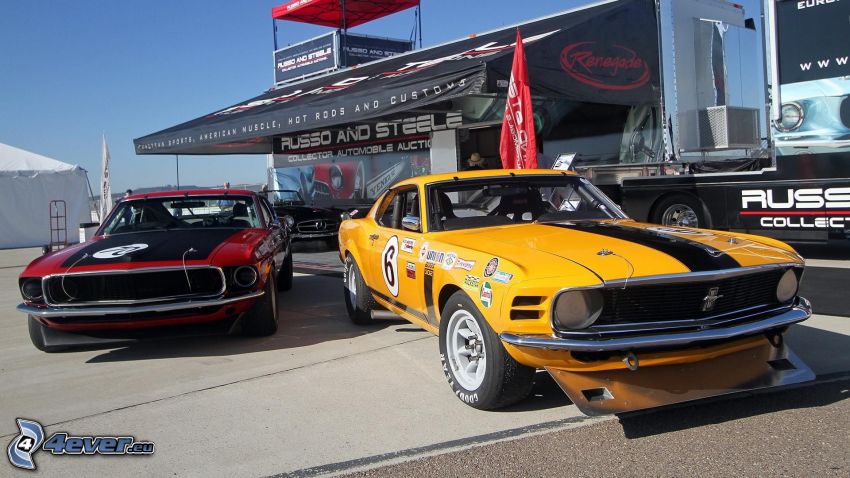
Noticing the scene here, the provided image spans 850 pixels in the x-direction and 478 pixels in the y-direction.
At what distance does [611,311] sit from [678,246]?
0.71m

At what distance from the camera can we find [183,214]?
7070 mm

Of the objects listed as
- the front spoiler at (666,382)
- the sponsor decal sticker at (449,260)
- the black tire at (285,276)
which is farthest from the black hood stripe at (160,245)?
the front spoiler at (666,382)

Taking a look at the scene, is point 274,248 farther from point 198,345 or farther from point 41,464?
point 41,464

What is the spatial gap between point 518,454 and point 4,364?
446 centimetres

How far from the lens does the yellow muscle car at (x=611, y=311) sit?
344 centimetres

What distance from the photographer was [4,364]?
5535 millimetres

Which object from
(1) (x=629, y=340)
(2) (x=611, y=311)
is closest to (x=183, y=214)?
(2) (x=611, y=311)

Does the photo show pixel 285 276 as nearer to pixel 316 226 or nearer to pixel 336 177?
pixel 316 226

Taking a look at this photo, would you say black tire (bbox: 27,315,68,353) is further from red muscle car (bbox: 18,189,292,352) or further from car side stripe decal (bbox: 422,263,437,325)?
car side stripe decal (bbox: 422,263,437,325)

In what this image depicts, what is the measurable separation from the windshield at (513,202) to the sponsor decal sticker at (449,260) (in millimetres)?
682

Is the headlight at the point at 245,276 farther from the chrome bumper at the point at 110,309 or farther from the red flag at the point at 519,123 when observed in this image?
the red flag at the point at 519,123

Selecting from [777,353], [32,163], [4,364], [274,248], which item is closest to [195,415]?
[4,364]

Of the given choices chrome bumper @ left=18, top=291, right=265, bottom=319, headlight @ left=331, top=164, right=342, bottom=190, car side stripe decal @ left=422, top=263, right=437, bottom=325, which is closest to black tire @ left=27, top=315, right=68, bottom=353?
chrome bumper @ left=18, top=291, right=265, bottom=319

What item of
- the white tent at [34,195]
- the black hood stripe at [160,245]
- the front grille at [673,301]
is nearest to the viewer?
the front grille at [673,301]
